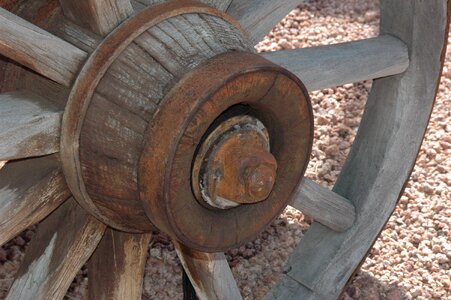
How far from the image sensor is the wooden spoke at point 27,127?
134 centimetres

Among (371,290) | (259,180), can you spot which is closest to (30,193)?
(259,180)

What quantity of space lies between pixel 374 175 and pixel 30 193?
841 mm

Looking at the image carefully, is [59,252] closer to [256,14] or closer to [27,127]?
[27,127]

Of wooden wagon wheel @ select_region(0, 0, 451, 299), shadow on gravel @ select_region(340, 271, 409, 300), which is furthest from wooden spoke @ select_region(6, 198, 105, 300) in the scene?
shadow on gravel @ select_region(340, 271, 409, 300)

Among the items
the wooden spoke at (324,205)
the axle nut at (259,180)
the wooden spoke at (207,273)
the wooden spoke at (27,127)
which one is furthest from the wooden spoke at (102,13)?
the wooden spoke at (324,205)

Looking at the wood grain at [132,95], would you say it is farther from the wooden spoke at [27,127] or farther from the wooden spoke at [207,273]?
the wooden spoke at [207,273]

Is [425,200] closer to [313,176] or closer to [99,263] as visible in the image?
[313,176]

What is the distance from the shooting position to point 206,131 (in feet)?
4.38

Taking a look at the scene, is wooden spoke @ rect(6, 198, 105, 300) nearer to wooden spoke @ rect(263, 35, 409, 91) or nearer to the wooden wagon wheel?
the wooden wagon wheel

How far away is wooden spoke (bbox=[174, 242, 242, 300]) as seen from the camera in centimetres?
170

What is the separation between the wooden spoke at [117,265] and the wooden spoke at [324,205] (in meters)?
0.40

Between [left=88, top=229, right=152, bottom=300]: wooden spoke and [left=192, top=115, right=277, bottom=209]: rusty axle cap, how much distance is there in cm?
28

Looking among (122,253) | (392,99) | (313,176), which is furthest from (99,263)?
(313,176)

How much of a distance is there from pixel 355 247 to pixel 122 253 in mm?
613
